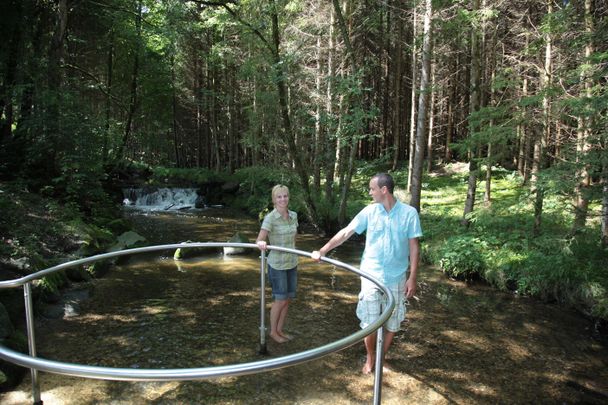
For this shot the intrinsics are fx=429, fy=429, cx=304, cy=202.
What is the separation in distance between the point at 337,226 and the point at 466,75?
13775 millimetres

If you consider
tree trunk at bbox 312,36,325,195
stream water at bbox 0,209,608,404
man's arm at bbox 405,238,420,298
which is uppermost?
tree trunk at bbox 312,36,325,195

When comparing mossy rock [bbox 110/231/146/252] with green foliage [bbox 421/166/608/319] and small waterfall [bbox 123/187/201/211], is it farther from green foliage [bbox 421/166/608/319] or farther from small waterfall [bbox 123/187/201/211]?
small waterfall [bbox 123/187/201/211]

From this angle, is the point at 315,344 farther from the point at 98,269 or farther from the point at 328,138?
the point at 328,138

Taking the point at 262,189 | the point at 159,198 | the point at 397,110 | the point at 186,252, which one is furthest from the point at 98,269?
the point at 397,110

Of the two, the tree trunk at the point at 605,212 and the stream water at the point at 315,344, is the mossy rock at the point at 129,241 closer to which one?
the stream water at the point at 315,344

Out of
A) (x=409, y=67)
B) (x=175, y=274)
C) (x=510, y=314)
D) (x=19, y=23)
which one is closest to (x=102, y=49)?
(x=19, y=23)

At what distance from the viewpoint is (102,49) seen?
23031 millimetres

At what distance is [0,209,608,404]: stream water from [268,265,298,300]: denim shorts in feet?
2.51

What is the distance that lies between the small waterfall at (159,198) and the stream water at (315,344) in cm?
1425

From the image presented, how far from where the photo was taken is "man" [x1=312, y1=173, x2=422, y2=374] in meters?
4.07

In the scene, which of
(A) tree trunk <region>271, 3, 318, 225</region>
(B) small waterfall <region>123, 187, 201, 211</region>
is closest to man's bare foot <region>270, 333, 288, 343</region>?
(A) tree trunk <region>271, 3, 318, 225</region>

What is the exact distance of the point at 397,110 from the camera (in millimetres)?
20188

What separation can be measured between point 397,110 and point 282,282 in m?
16.7

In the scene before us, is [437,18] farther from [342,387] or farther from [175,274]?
[342,387]
